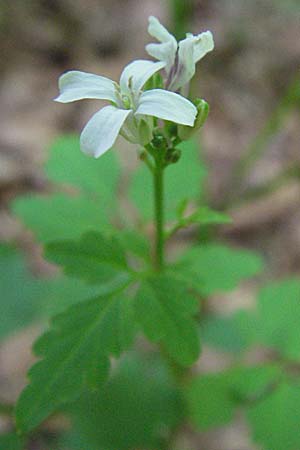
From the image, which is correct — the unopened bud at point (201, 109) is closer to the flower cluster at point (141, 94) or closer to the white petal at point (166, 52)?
the flower cluster at point (141, 94)

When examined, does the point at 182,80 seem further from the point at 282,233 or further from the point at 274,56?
the point at 274,56

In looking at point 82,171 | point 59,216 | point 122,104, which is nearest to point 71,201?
point 59,216

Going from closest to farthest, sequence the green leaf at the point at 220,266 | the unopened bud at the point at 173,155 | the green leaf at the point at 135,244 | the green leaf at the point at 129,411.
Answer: the unopened bud at the point at 173,155 < the green leaf at the point at 135,244 < the green leaf at the point at 220,266 < the green leaf at the point at 129,411

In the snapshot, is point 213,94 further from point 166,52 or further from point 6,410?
point 6,410

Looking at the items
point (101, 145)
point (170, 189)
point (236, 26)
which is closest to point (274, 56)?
point (236, 26)

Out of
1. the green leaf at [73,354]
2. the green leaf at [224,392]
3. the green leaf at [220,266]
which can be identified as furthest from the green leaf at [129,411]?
the green leaf at [73,354]

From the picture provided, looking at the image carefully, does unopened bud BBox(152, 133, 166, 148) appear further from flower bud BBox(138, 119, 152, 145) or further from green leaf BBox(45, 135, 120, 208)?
green leaf BBox(45, 135, 120, 208)
